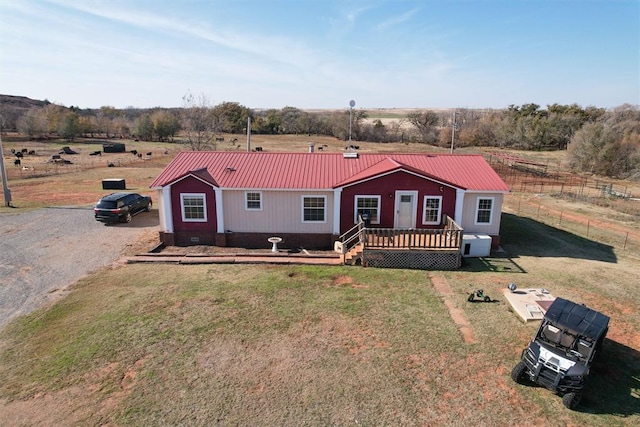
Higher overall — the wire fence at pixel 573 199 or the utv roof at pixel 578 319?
the utv roof at pixel 578 319

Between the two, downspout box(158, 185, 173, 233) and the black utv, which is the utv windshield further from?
downspout box(158, 185, 173, 233)

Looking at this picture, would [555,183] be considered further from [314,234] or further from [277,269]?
[277,269]

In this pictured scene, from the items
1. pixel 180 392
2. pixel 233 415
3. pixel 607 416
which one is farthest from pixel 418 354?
pixel 180 392

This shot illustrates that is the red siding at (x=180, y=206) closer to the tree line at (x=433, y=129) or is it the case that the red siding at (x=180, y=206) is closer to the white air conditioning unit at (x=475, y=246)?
the white air conditioning unit at (x=475, y=246)

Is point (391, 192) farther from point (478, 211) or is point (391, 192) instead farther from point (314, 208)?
point (478, 211)

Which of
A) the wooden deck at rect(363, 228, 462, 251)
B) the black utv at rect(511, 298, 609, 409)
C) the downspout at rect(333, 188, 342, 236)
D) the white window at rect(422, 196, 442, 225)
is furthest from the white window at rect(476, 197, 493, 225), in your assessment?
the black utv at rect(511, 298, 609, 409)

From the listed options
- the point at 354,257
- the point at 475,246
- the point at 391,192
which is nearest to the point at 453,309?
the point at 354,257

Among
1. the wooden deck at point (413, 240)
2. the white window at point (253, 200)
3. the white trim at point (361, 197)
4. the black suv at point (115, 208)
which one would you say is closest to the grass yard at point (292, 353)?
the wooden deck at point (413, 240)
